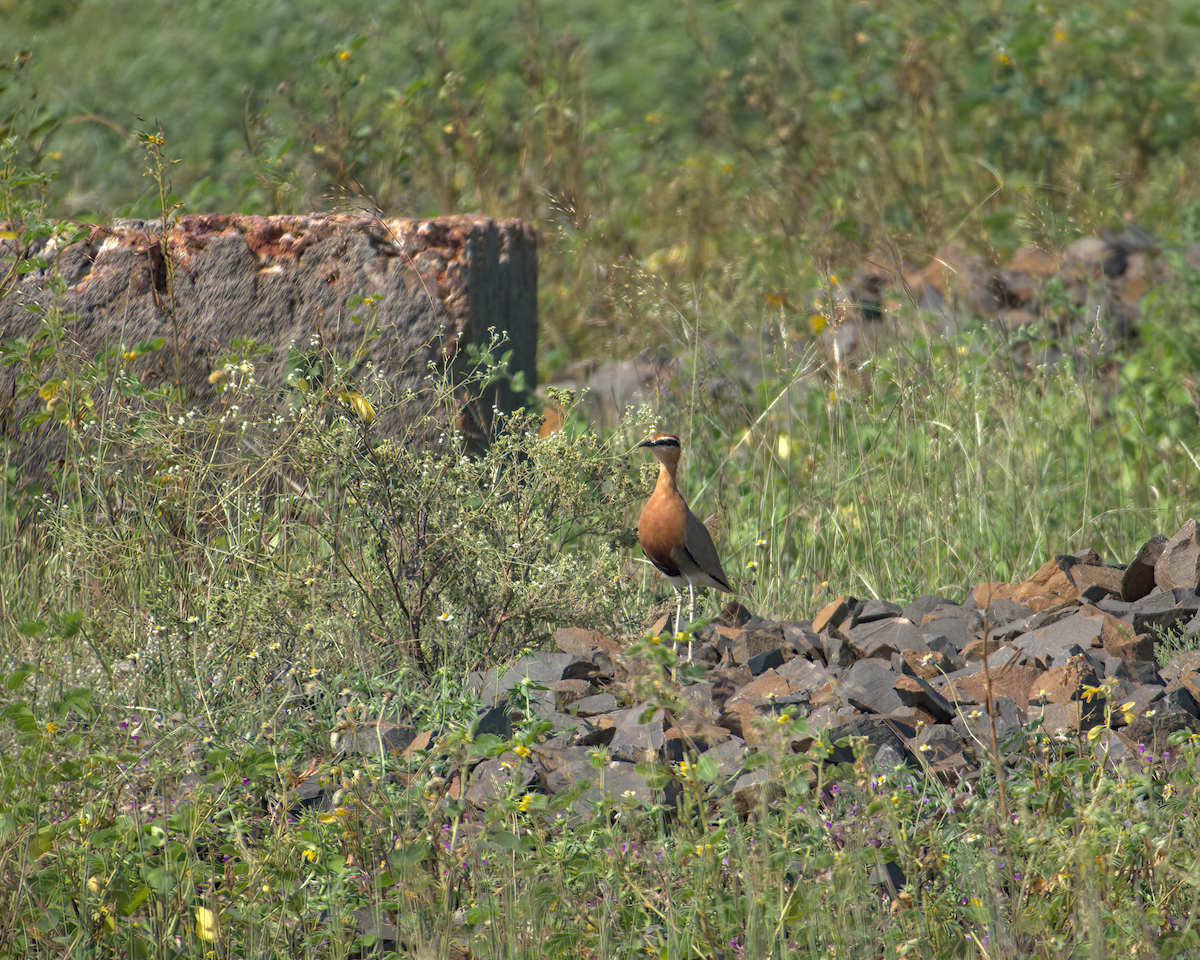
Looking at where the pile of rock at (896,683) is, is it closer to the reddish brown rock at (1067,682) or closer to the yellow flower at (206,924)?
the reddish brown rock at (1067,682)

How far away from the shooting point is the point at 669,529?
134 inches

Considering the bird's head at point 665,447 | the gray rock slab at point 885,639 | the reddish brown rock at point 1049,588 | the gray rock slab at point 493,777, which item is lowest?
the reddish brown rock at point 1049,588

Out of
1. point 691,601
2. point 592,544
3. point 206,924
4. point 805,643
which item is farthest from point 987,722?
point 206,924

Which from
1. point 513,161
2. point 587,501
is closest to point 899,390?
point 587,501

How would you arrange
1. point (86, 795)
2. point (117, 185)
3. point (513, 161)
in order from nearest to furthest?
point (86, 795) < point (513, 161) < point (117, 185)

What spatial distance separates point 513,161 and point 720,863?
22.2 feet

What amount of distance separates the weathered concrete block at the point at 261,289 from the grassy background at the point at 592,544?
26 cm

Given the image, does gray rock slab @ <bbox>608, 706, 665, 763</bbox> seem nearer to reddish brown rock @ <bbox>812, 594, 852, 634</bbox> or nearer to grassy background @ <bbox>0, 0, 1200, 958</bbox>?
grassy background @ <bbox>0, 0, 1200, 958</bbox>

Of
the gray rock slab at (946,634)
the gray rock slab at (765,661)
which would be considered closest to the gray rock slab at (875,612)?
the gray rock slab at (946,634)

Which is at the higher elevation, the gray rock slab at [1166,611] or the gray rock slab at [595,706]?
the gray rock slab at [595,706]

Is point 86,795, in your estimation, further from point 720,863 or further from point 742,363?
point 742,363

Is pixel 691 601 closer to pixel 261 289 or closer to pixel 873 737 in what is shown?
pixel 873 737

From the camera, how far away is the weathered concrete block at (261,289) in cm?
431

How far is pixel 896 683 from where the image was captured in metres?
2.80
